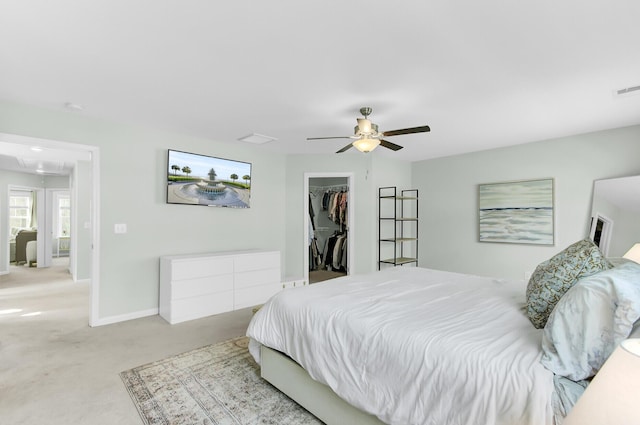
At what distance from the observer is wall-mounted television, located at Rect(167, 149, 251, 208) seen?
405cm

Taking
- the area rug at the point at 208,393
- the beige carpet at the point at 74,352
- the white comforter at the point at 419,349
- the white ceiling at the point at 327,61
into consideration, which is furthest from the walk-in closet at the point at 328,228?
the white comforter at the point at 419,349

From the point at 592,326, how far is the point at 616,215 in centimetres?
348

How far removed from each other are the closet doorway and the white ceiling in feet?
9.12

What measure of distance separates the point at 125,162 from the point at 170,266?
1.32 metres

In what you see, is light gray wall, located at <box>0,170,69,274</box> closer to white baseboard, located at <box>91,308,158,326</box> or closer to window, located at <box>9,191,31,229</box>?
window, located at <box>9,191,31,229</box>

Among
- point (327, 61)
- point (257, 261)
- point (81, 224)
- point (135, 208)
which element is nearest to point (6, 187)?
point (81, 224)

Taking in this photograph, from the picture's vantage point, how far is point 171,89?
9.02ft

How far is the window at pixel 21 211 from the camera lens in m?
7.82

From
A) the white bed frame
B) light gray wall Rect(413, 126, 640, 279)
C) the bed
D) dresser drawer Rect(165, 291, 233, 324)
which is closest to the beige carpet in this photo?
dresser drawer Rect(165, 291, 233, 324)

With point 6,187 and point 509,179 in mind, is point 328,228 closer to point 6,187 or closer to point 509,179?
point 509,179

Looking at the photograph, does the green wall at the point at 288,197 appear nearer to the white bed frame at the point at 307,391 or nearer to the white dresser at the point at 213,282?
the white dresser at the point at 213,282

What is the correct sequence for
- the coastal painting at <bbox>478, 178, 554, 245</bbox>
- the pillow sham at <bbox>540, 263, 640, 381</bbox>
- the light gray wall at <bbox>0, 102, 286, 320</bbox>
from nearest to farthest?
the pillow sham at <bbox>540, 263, 640, 381</bbox> → the light gray wall at <bbox>0, 102, 286, 320</bbox> → the coastal painting at <bbox>478, 178, 554, 245</bbox>

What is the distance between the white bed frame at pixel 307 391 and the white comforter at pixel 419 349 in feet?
0.35

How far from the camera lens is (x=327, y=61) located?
2262mm
